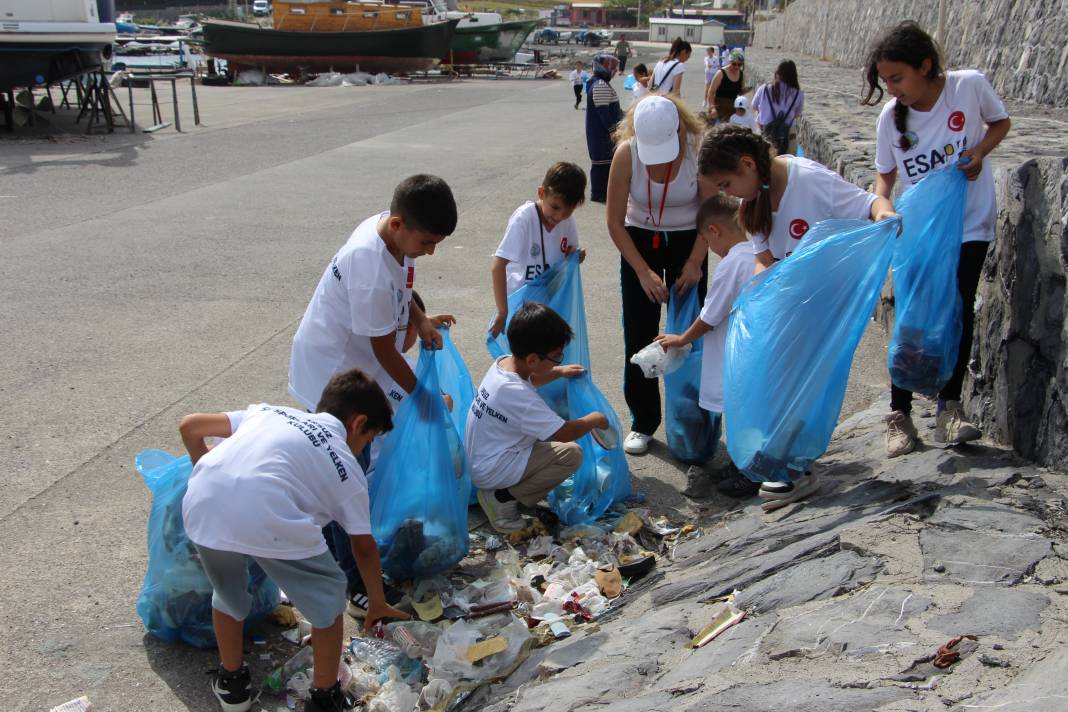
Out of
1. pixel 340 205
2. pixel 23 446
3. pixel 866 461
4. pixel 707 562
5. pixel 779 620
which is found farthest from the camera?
pixel 340 205

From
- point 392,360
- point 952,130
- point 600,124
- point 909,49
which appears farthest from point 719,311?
point 600,124

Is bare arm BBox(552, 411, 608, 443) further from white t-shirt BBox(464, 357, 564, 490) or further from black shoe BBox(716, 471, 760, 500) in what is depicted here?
black shoe BBox(716, 471, 760, 500)

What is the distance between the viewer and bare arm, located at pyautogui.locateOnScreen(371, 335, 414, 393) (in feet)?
10.5

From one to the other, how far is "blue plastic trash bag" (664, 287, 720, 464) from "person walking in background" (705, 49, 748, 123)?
376 inches

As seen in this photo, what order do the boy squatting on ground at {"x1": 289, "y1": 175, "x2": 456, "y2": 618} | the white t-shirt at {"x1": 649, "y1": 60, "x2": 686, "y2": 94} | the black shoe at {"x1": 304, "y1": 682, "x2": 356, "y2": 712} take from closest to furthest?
the black shoe at {"x1": 304, "y1": 682, "x2": 356, "y2": 712}
the boy squatting on ground at {"x1": 289, "y1": 175, "x2": 456, "y2": 618}
the white t-shirt at {"x1": 649, "y1": 60, "x2": 686, "y2": 94}

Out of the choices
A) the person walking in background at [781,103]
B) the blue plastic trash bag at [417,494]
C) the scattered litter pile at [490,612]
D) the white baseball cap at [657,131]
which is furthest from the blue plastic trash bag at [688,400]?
the person walking in background at [781,103]

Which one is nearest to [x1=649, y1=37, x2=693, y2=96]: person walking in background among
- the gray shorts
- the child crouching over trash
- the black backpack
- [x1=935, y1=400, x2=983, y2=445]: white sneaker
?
the black backpack

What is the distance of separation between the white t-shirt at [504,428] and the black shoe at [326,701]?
119 centimetres

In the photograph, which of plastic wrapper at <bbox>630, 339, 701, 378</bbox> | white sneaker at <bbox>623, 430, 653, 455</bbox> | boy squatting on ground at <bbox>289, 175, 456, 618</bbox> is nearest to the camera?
boy squatting on ground at <bbox>289, 175, 456, 618</bbox>

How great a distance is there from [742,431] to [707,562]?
0.51m

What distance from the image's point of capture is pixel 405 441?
3381 millimetres

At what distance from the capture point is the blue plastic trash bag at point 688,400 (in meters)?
4.29

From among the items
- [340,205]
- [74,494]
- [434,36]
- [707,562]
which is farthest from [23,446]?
[434,36]

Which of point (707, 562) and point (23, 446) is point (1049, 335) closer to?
point (707, 562)
